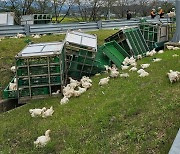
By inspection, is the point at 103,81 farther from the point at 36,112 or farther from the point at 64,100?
the point at 36,112

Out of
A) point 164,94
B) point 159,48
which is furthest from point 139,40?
point 164,94

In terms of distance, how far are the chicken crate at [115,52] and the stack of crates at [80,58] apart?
702 millimetres

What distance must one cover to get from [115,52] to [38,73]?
3.71 meters

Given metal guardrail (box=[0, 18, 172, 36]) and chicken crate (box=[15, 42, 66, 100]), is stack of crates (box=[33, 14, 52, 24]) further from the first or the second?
chicken crate (box=[15, 42, 66, 100])

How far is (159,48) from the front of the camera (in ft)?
45.9

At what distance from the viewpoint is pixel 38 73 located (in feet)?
30.4

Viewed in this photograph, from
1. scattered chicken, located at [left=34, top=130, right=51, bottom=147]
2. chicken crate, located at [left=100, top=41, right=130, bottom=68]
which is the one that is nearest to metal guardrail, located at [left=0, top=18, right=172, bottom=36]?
chicken crate, located at [left=100, top=41, right=130, bottom=68]

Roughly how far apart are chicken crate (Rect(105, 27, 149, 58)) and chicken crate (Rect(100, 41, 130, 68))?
0.40 meters

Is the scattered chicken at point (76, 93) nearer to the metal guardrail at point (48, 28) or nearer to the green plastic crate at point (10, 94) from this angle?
the green plastic crate at point (10, 94)

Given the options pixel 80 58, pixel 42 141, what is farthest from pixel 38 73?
pixel 42 141

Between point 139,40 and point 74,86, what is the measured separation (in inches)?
183

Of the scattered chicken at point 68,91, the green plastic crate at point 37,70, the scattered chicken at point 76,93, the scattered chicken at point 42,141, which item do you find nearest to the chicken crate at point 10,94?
the green plastic crate at point 37,70

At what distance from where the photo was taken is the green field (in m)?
6.28

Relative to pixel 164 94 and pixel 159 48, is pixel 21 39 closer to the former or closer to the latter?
pixel 159 48
